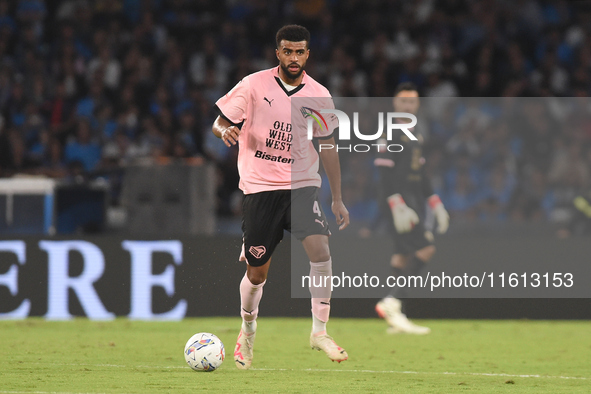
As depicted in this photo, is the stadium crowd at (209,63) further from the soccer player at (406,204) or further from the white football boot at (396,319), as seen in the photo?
the white football boot at (396,319)

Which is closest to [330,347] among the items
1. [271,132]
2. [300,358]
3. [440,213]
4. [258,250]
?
[258,250]

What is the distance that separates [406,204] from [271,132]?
129 inches

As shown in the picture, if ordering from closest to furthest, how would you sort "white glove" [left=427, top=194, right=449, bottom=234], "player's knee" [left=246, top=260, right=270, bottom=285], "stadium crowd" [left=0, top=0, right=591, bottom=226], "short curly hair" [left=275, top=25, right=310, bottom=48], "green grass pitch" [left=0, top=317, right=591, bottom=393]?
"green grass pitch" [left=0, top=317, right=591, bottom=393] < "short curly hair" [left=275, top=25, right=310, bottom=48] < "player's knee" [left=246, top=260, right=270, bottom=285] < "white glove" [left=427, top=194, right=449, bottom=234] < "stadium crowd" [left=0, top=0, right=591, bottom=226]

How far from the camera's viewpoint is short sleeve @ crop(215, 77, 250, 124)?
20.9ft

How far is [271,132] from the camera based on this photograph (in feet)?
21.0

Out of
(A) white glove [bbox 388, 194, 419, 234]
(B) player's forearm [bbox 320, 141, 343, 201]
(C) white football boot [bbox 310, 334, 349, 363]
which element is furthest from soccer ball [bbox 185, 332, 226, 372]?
(A) white glove [bbox 388, 194, 419, 234]

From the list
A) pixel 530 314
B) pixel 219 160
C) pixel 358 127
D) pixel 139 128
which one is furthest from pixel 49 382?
pixel 139 128

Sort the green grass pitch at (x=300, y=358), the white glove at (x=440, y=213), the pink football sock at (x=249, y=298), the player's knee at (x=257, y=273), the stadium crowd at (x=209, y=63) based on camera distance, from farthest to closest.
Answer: the stadium crowd at (x=209, y=63) → the white glove at (x=440, y=213) → the pink football sock at (x=249, y=298) → the player's knee at (x=257, y=273) → the green grass pitch at (x=300, y=358)

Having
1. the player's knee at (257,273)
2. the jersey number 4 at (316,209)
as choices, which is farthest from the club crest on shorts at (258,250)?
the jersey number 4 at (316,209)

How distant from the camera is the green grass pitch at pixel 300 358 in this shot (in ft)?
18.8

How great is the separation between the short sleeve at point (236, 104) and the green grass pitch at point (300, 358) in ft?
5.65

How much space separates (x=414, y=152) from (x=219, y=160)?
162 inches

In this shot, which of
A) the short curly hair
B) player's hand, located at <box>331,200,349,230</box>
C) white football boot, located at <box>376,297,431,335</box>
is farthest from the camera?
white football boot, located at <box>376,297,431,335</box>

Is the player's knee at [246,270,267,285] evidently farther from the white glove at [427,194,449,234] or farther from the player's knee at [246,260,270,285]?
the white glove at [427,194,449,234]
